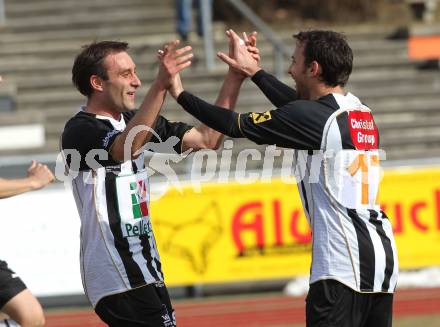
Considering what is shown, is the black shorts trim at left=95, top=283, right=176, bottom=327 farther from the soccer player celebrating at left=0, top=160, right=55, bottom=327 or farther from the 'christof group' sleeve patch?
the soccer player celebrating at left=0, top=160, right=55, bottom=327

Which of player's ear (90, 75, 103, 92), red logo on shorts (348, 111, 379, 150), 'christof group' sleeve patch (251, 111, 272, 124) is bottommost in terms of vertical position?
red logo on shorts (348, 111, 379, 150)

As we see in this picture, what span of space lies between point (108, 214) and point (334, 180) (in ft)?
3.63

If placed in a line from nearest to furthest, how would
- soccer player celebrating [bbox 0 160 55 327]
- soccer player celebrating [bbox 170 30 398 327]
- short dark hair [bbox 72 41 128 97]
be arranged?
soccer player celebrating [bbox 170 30 398 327], short dark hair [bbox 72 41 128 97], soccer player celebrating [bbox 0 160 55 327]

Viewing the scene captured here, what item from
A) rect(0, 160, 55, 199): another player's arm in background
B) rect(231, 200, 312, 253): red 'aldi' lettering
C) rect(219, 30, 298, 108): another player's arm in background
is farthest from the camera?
rect(231, 200, 312, 253): red 'aldi' lettering

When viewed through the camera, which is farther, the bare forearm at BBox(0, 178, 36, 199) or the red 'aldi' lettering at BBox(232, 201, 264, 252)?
the red 'aldi' lettering at BBox(232, 201, 264, 252)

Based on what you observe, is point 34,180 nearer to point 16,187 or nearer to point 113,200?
point 16,187

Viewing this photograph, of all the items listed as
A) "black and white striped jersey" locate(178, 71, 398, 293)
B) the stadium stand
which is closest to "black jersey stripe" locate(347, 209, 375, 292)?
"black and white striped jersey" locate(178, 71, 398, 293)

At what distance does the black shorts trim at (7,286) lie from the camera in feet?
20.5

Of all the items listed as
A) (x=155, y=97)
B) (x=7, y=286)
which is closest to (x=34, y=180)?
(x=7, y=286)

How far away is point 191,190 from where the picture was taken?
36.6ft

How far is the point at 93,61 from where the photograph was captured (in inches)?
206

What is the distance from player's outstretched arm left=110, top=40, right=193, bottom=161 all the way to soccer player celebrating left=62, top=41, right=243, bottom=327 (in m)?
0.02

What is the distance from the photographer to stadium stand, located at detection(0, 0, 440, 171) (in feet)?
48.0

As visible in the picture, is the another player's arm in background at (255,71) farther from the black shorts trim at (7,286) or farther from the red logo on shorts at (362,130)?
the black shorts trim at (7,286)
